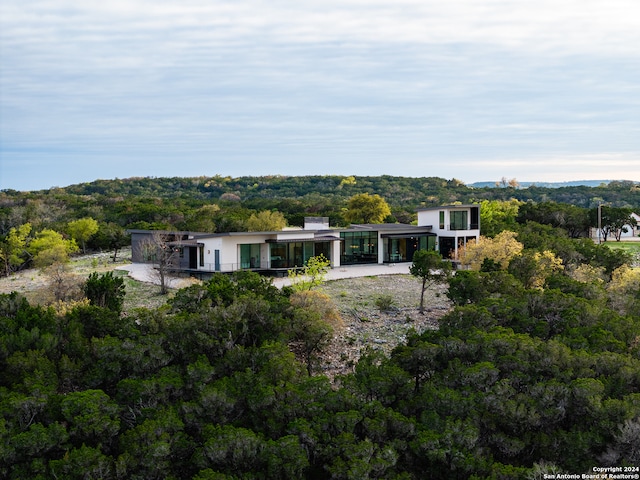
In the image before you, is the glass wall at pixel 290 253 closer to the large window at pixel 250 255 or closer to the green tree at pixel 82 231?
the large window at pixel 250 255

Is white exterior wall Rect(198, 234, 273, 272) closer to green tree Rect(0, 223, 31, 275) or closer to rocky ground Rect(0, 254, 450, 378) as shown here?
rocky ground Rect(0, 254, 450, 378)

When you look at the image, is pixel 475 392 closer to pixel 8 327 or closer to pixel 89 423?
pixel 89 423

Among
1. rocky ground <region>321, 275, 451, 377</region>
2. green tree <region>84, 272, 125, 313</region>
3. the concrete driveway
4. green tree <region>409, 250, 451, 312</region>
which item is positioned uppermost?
green tree <region>409, 250, 451, 312</region>

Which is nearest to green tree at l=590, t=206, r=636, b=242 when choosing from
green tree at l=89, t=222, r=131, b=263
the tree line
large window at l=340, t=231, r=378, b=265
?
large window at l=340, t=231, r=378, b=265

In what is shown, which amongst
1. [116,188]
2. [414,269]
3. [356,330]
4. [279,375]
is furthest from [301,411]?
[116,188]

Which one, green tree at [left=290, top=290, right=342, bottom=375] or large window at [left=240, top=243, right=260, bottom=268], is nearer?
green tree at [left=290, top=290, right=342, bottom=375]

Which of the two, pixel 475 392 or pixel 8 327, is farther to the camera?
pixel 8 327
